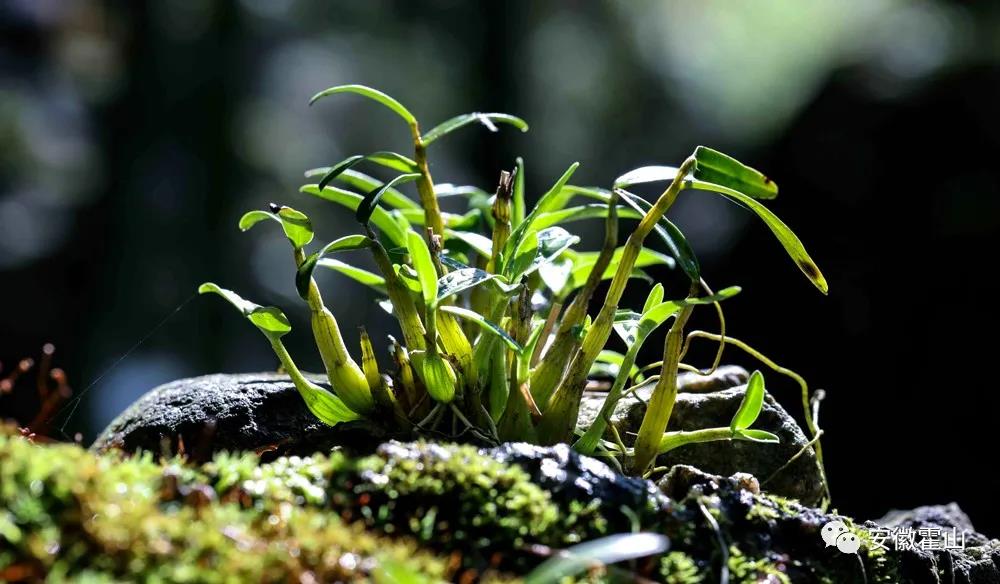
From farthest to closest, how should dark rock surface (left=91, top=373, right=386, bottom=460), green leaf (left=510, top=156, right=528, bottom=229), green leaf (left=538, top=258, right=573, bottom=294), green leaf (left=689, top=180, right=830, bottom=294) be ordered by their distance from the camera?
green leaf (left=510, top=156, right=528, bottom=229) < dark rock surface (left=91, top=373, right=386, bottom=460) < green leaf (left=689, top=180, right=830, bottom=294) < green leaf (left=538, top=258, right=573, bottom=294)

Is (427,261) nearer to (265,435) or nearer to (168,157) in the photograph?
(265,435)

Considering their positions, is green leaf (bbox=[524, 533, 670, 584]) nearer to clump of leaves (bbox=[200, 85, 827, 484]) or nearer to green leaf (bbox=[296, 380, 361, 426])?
clump of leaves (bbox=[200, 85, 827, 484])

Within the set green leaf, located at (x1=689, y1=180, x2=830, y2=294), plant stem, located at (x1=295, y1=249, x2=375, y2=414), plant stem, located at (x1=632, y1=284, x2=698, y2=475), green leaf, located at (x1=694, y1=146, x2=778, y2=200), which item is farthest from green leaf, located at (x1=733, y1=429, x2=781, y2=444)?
plant stem, located at (x1=295, y1=249, x2=375, y2=414)

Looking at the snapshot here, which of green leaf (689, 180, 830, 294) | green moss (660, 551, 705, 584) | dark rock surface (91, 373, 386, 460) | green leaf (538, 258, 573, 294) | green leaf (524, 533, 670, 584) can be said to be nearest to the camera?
green leaf (524, 533, 670, 584)

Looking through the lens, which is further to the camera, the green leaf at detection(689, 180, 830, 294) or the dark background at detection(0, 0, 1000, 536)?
the dark background at detection(0, 0, 1000, 536)

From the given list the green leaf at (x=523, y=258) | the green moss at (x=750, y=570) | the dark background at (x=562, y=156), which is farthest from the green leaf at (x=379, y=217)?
the dark background at (x=562, y=156)

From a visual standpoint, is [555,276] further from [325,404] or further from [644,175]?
[325,404]

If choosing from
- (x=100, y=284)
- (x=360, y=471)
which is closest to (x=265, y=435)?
(x=360, y=471)

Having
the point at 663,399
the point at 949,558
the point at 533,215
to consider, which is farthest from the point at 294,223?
the point at 949,558
